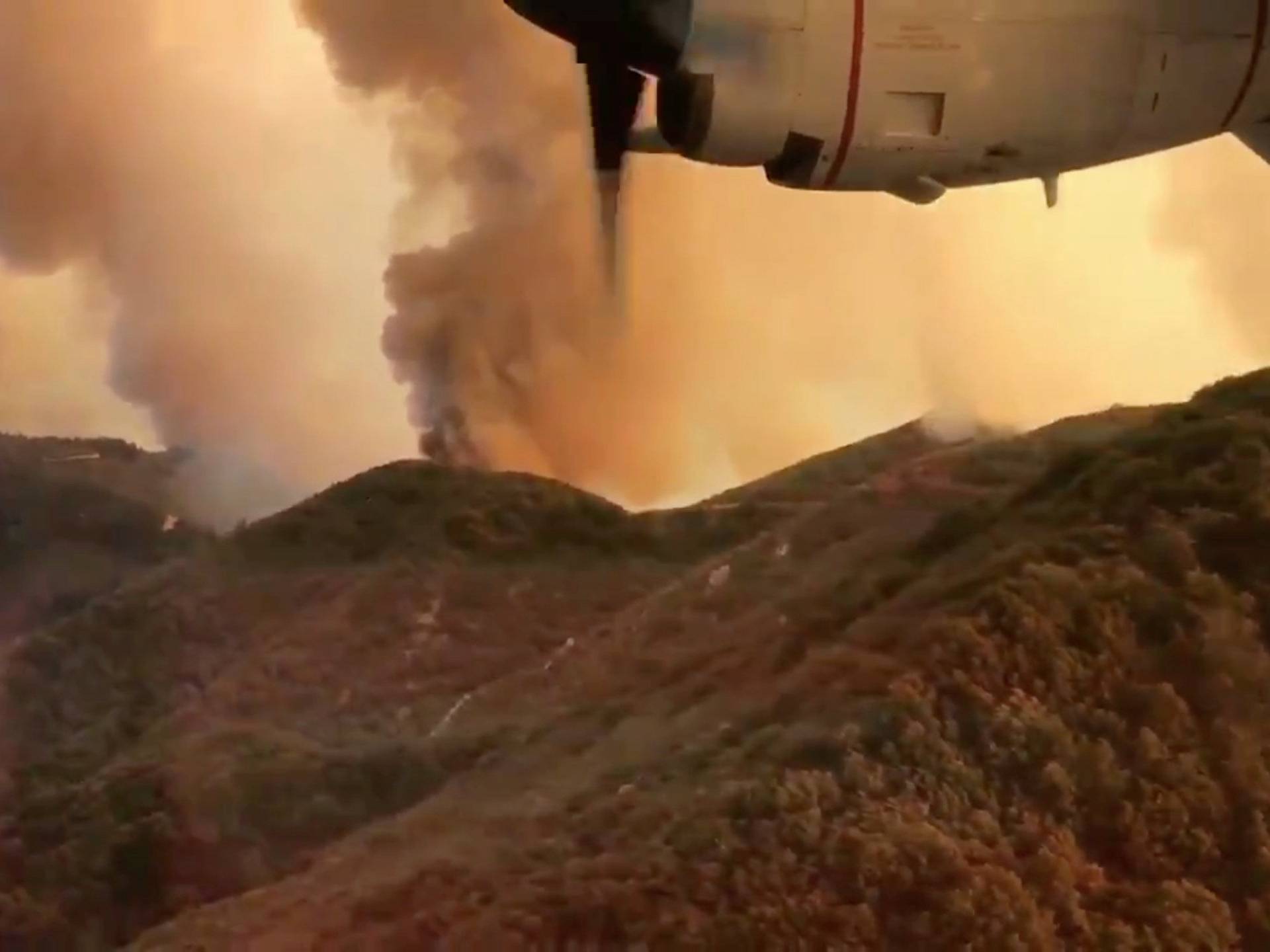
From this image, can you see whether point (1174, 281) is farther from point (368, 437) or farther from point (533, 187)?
→ point (368, 437)

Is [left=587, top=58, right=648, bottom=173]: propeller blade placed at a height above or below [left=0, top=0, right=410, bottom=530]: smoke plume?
below

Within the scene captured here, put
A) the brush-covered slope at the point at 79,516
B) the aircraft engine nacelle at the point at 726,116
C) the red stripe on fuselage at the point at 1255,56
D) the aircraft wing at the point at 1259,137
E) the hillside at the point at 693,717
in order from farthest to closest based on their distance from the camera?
1. the brush-covered slope at the point at 79,516
2. the aircraft wing at the point at 1259,137
3. the red stripe on fuselage at the point at 1255,56
4. the aircraft engine nacelle at the point at 726,116
5. the hillside at the point at 693,717

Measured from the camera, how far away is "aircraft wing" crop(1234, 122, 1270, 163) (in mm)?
1368

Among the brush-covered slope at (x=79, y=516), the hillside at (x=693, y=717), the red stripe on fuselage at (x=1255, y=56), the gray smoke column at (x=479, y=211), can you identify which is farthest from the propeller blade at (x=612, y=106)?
the brush-covered slope at (x=79, y=516)

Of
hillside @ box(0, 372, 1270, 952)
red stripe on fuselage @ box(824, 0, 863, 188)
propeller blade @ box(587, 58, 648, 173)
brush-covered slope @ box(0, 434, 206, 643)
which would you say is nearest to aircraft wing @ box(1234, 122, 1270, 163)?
hillside @ box(0, 372, 1270, 952)

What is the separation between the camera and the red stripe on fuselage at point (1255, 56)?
49.4 inches

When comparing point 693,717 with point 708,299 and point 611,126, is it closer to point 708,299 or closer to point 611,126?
point 611,126

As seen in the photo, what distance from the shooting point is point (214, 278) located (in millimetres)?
1973

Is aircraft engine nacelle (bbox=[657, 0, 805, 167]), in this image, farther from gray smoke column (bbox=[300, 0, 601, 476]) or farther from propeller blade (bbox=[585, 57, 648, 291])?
gray smoke column (bbox=[300, 0, 601, 476])

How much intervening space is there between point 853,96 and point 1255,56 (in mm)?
438

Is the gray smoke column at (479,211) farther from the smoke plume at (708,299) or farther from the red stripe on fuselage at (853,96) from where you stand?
the red stripe on fuselage at (853,96)

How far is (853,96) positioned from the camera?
1.13 metres

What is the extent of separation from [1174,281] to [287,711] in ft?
4.68

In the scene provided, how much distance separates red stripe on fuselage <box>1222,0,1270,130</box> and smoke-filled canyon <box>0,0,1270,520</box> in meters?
0.68
